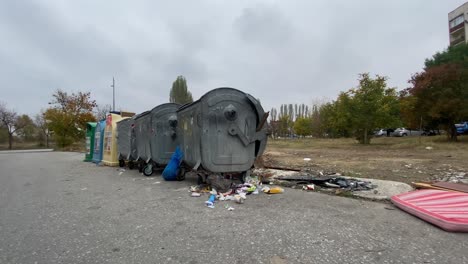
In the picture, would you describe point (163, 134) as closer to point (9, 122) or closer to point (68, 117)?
point (68, 117)

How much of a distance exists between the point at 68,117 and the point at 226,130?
29201 mm

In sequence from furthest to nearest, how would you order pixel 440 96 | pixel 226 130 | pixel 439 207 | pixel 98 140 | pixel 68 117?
1. pixel 68 117
2. pixel 440 96
3. pixel 98 140
4. pixel 226 130
5. pixel 439 207

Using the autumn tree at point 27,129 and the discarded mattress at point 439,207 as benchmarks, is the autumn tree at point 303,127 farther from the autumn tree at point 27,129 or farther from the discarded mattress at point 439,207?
the autumn tree at point 27,129

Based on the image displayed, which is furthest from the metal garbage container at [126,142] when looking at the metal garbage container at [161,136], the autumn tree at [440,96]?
the autumn tree at [440,96]

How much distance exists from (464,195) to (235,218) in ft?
10.5

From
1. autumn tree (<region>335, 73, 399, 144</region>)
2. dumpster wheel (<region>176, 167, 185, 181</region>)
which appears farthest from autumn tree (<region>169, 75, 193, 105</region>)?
dumpster wheel (<region>176, 167, 185, 181</region>)

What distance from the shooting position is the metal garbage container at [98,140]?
12.3m

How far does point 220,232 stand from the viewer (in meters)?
2.98

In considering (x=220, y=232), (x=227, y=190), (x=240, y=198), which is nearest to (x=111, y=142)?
(x=227, y=190)

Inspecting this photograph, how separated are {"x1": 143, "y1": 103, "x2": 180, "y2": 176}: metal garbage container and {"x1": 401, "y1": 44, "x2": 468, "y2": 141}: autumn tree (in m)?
17.1

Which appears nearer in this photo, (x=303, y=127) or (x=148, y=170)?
(x=148, y=170)

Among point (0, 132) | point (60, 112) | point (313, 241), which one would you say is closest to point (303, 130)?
point (60, 112)

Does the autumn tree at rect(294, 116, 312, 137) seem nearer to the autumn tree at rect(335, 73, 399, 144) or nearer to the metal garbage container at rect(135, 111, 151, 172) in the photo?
the autumn tree at rect(335, 73, 399, 144)

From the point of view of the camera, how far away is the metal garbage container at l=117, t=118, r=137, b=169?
9.20 m
